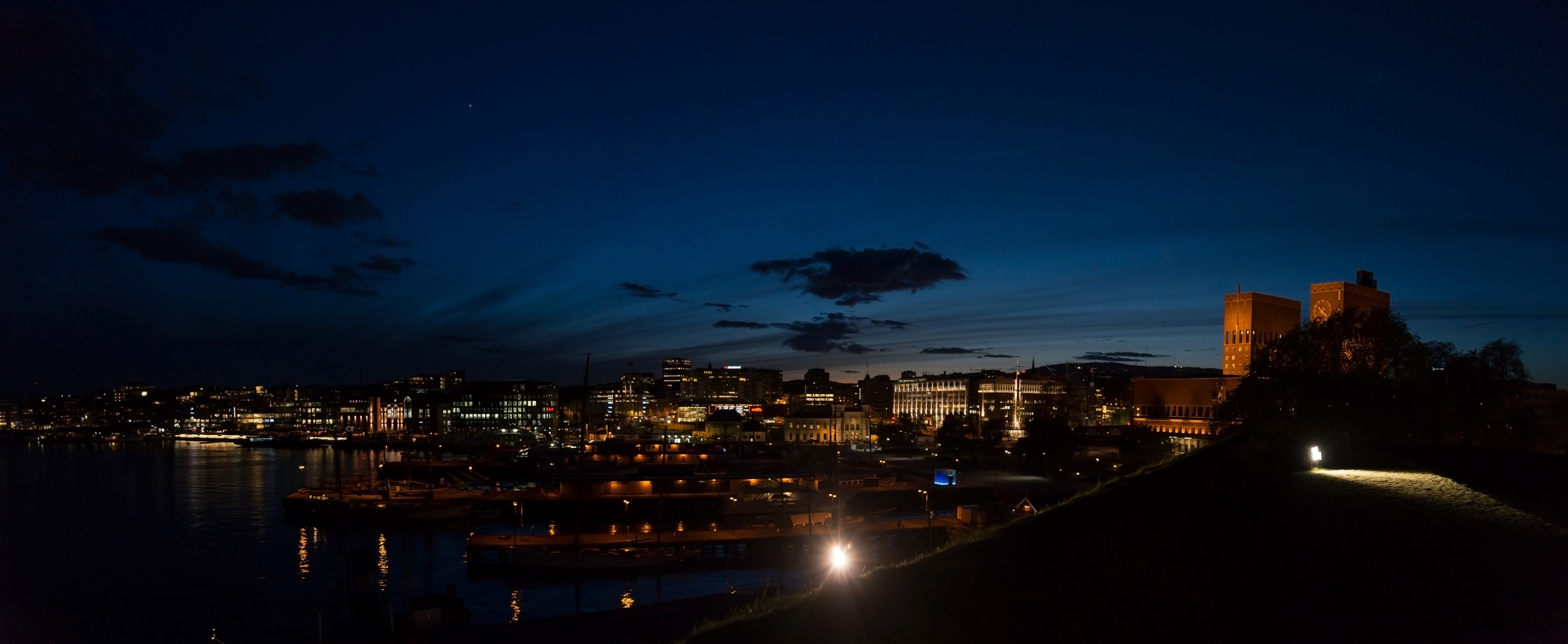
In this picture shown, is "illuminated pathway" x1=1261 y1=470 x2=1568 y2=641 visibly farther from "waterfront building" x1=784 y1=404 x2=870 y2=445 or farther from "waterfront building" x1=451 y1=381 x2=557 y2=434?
"waterfront building" x1=451 y1=381 x2=557 y2=434

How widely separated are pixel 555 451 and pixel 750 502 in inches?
1452

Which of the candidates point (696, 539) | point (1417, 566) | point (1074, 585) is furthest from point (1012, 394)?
point (1074, 585)

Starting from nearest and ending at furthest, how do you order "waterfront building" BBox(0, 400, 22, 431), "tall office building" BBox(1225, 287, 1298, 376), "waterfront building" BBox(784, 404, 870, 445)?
"tall office building" BBox(1225, 287, 1298, 376)
"waterfront building" BBox(784, 404, 870, 445)
"waterfront building" BBox(0, 400, 22, 431)

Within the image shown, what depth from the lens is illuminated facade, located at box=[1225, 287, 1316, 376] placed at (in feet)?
252

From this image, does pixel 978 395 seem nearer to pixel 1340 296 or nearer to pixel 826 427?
pixel 826 427

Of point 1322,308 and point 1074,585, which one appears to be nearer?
point 1074,585

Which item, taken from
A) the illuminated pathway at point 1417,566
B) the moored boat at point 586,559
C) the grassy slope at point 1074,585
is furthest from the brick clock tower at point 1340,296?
the grassy slope at point 1074,585

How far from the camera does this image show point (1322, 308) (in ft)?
222

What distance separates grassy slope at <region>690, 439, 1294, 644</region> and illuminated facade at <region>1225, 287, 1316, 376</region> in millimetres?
74269

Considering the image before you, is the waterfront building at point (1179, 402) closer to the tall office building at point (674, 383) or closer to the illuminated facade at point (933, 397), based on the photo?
the illuminated facade at point (933, 397)

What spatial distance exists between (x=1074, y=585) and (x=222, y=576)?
28.0m

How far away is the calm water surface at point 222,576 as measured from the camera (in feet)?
70.9

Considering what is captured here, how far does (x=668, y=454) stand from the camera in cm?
6519

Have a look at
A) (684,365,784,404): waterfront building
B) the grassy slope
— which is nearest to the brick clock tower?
the grassy slope
